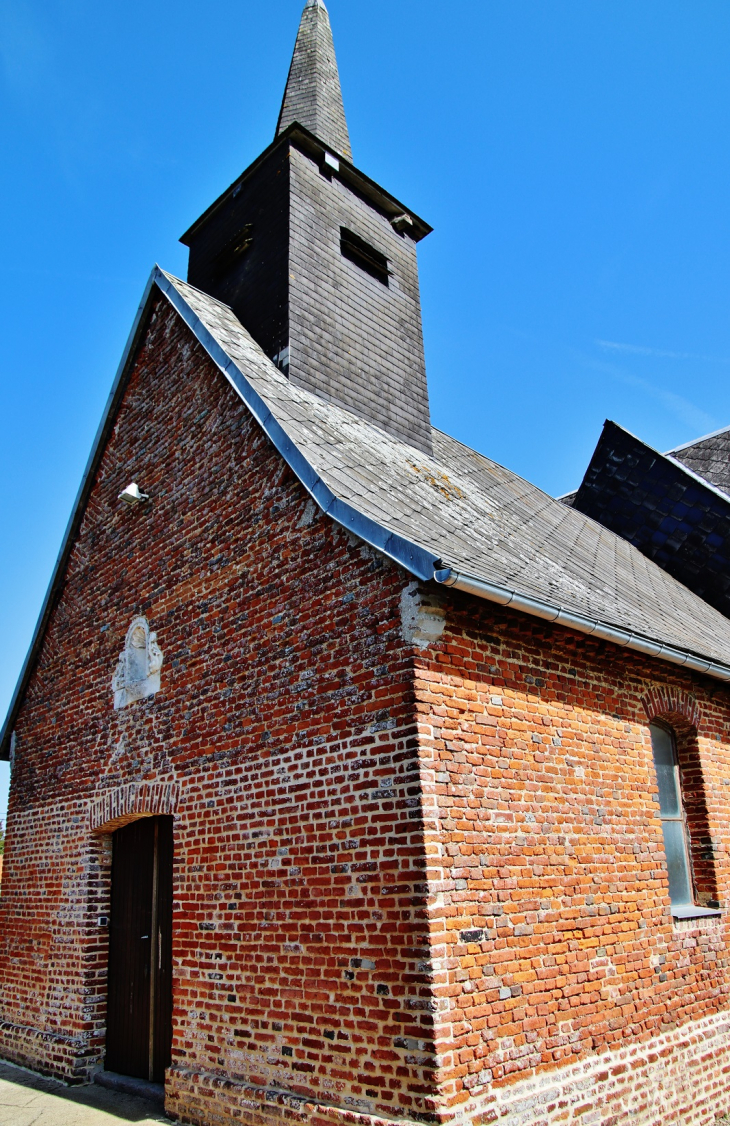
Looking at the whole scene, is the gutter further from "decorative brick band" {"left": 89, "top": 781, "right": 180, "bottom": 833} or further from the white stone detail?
"decorative brick band" {"left": 89, "top": 781, "right": 180, "bottom": 833}

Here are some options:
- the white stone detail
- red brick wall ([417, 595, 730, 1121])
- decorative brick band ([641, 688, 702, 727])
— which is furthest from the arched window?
the white stone detail

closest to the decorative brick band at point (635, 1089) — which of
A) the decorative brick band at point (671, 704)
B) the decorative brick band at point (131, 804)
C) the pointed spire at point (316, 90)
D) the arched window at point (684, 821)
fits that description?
the arched window at point (684, 821)

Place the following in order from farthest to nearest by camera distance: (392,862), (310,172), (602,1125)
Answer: (310,172), (602,1125), (392,862)

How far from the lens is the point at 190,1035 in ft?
19.9

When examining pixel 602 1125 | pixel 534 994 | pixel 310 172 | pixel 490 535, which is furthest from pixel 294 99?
pixel 602 1125

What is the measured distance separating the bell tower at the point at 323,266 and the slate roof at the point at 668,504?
4819 mm

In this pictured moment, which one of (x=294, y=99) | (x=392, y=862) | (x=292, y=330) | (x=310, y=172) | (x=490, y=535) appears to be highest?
(x=294, y=99)

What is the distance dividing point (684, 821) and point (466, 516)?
3.65 metres

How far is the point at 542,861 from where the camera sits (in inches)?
208

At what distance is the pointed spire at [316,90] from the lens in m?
11.0

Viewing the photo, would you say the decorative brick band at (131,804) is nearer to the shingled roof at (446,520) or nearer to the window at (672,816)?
the shingled roof at (446,520)

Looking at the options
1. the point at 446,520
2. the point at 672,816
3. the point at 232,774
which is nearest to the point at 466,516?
the point at 446,520

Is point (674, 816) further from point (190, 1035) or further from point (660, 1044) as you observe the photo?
point (190, 1035)

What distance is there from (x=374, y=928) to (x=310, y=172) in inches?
357
